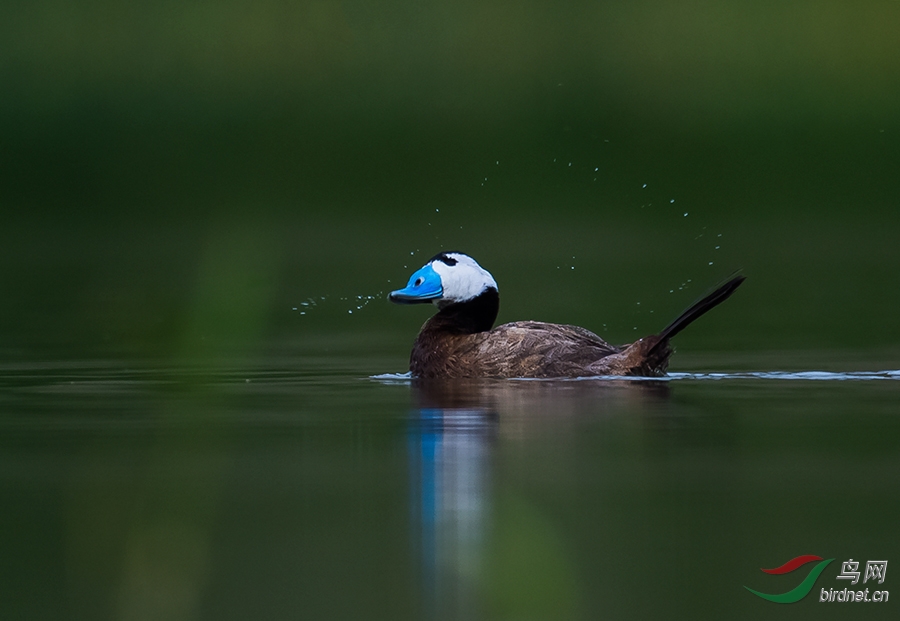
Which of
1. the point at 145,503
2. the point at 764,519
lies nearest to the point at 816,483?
the point at 764,519

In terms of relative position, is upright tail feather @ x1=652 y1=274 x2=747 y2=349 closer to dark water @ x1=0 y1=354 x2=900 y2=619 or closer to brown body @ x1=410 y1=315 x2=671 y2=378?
brown body @ x1=410 y1=315 x2=671 y2=378

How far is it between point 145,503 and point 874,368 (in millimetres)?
5779

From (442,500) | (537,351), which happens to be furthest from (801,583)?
(537,351)

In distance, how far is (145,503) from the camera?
7.16 metres

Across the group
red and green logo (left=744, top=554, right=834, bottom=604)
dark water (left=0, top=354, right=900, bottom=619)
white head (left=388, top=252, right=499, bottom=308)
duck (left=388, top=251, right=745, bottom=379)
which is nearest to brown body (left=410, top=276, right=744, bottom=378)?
duck (left=388, top=251, right=745, bottom=379)

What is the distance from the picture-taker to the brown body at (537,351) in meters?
11.4

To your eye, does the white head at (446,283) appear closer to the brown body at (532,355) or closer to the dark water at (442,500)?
the brown body at (532,355)

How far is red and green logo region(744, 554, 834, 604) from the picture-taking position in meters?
5.67

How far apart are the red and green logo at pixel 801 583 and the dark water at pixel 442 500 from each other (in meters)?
0.03

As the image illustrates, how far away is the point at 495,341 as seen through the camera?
11797 millimetres

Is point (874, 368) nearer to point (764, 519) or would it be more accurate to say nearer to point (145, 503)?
point (764, 519)

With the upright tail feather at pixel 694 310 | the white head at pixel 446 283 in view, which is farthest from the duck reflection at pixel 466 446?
the white head at pixel 446 283

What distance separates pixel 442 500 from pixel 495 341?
4765 millimetres

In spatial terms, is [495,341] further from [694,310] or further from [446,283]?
[694,310]
